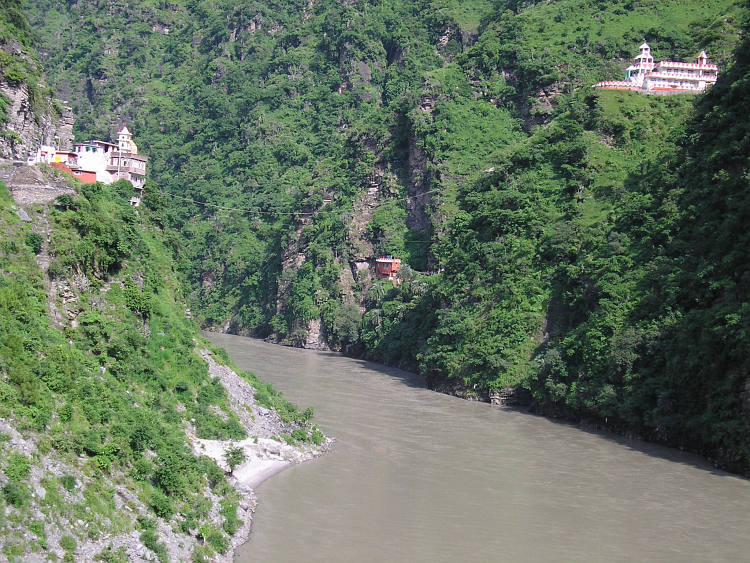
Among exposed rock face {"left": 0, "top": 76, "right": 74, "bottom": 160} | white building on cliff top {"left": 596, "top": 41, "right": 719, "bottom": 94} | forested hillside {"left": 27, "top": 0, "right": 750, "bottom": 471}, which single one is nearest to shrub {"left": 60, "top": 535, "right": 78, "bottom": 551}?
exposed rock face {"left": 0, "top": 76, "right": 74, "bottom": 160}

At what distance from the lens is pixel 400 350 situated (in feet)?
236

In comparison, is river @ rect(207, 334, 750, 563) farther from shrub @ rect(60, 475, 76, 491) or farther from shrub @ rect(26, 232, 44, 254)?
shrub @ rect(26, 232, 44, 254)

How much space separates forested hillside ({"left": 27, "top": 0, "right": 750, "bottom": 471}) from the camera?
1785 inches

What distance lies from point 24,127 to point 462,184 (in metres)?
46.6

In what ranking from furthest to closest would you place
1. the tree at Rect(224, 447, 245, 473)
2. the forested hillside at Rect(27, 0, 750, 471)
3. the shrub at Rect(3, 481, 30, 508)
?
the forested hillside at Rect(27, 0, 750, 471) < the tree at Rect(224, 447, 245, 473) < the shrub at Rect(3, 481, 30, 508)

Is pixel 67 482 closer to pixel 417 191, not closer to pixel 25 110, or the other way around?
pixel 25 110

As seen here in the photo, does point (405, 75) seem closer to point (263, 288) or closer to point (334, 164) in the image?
point (334, 164)

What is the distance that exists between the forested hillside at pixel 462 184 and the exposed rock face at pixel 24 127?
672 centimetres

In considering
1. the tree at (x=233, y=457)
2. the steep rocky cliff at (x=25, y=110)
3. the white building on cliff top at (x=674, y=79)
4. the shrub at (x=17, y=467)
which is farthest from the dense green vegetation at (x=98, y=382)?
the white building on cliff top at (x=674, y=79)

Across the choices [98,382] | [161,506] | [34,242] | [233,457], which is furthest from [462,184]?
[161,506]

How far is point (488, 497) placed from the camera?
3194cm

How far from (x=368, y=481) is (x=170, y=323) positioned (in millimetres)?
10669

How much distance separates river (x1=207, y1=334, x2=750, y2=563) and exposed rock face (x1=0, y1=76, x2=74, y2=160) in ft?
67.6

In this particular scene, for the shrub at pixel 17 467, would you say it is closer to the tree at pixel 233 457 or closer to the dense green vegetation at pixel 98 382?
the dense green vegetation at pixel 98 382
